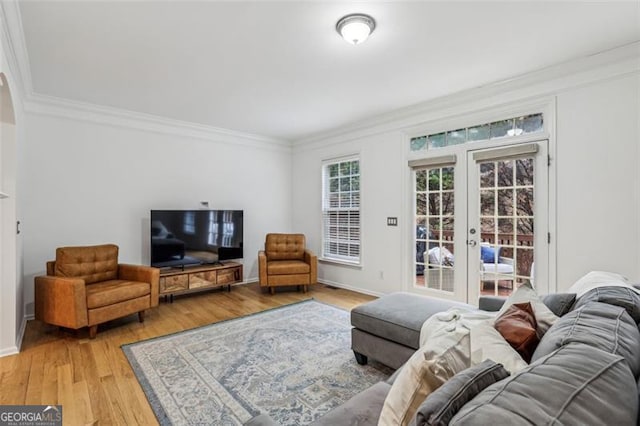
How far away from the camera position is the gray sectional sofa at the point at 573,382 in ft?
2.10

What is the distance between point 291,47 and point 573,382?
110 inches

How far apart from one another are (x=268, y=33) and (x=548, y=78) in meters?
2.83

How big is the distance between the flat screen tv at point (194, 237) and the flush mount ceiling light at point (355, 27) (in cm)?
341

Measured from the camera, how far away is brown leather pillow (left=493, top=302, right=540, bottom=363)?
1.35 meters

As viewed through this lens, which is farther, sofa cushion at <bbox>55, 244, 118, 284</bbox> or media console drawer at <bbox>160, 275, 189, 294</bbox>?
media console drawer at <bbox>160, 275, 189, 294</bbox>

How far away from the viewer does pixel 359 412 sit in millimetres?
1278

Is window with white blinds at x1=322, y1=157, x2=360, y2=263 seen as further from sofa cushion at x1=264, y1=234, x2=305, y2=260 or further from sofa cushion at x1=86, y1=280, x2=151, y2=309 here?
sofa cushion at x1=86, y1=280, x2=151, y2=309

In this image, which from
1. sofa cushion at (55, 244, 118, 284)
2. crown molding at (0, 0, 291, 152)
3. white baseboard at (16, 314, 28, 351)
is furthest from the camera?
sofa cushion at (55, 244, 118, 284)

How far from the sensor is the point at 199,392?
2.25m

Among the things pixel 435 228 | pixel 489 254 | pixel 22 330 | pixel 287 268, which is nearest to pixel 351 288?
pixel 287 268

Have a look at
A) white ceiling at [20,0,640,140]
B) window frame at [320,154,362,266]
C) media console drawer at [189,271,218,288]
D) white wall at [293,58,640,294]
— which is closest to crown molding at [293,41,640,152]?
white wall at [293,58,640,294]

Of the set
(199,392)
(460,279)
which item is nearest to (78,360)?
(199,392)

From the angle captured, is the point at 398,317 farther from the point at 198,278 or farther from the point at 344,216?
the point at 198,278

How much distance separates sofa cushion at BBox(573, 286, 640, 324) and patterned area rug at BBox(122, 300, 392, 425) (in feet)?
4.93
